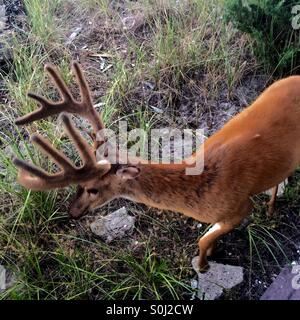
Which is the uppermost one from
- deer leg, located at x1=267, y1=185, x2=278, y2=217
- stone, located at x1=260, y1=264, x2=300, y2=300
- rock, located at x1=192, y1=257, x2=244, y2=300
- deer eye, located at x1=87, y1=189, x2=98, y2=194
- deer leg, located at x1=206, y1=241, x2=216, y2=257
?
deer eye, located at x1=87, y1=189, x2=98, y2=194

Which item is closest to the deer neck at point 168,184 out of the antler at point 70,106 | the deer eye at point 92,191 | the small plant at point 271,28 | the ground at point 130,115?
the deer eye at point 92,191

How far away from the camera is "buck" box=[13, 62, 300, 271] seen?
2.71 m

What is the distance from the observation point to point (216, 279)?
3092mm

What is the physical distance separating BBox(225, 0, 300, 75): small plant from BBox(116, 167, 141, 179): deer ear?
1.77 metres

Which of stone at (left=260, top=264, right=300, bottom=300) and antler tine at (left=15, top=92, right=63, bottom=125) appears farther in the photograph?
stone at (left=260, top=264, right=300, bottom=300)

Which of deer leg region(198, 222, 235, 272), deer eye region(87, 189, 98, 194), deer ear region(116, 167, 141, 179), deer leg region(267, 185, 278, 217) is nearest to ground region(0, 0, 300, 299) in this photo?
deer leg region(267, 185, 278, 217)

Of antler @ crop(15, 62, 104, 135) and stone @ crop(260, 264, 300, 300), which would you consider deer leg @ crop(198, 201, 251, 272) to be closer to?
stone @ crop(260, 264, 300, 300)

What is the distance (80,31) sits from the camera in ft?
15.6

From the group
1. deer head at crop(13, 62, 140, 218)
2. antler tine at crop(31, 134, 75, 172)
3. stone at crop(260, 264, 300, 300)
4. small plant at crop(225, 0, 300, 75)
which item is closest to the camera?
antler tine at crop(31, 134, 75, 172)

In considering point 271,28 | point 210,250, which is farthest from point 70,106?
point 271,28

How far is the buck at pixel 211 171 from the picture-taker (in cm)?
271

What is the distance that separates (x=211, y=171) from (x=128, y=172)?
0.45 m

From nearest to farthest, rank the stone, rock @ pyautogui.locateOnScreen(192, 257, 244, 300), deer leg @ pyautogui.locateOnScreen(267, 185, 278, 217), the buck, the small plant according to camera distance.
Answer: the buck < the stone < rock @ pyautogui.locateOnScreen(192, 257, 244, 300) < deer leg @ pyautogui.locateOnScreen(267, 185, 278, 217) < the small plant

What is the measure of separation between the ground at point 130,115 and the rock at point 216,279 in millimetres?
45
